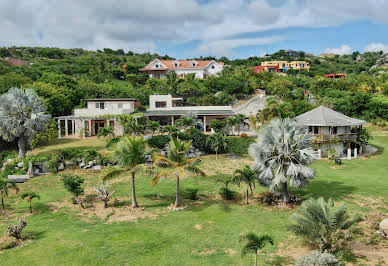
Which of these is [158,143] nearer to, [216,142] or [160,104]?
[216,142]

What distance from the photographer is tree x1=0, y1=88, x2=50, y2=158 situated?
102 ft

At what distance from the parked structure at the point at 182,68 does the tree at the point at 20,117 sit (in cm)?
5309

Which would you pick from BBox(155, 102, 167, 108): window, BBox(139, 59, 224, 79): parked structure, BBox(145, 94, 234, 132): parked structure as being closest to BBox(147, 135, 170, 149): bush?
BBox(145, 94, 234, 132): parked structure

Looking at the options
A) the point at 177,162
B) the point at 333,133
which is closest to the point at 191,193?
the point at 177,162

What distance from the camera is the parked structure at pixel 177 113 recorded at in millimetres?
47737

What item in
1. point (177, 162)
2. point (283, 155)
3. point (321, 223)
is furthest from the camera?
point (283, 155)

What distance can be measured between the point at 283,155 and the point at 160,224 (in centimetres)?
955

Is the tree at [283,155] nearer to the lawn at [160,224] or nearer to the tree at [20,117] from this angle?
the lawn at [160,224]

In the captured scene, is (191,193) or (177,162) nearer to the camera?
(177,162)

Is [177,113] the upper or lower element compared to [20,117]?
upper

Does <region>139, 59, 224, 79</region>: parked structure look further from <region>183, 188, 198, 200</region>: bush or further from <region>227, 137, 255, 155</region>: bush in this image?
<region>183, 188, 198, 200</region>: bush

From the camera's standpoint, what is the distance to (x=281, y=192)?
75.2 feet

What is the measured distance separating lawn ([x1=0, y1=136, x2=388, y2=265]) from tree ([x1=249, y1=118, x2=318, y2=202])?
2171 millimetres

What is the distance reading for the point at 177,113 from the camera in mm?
48094
